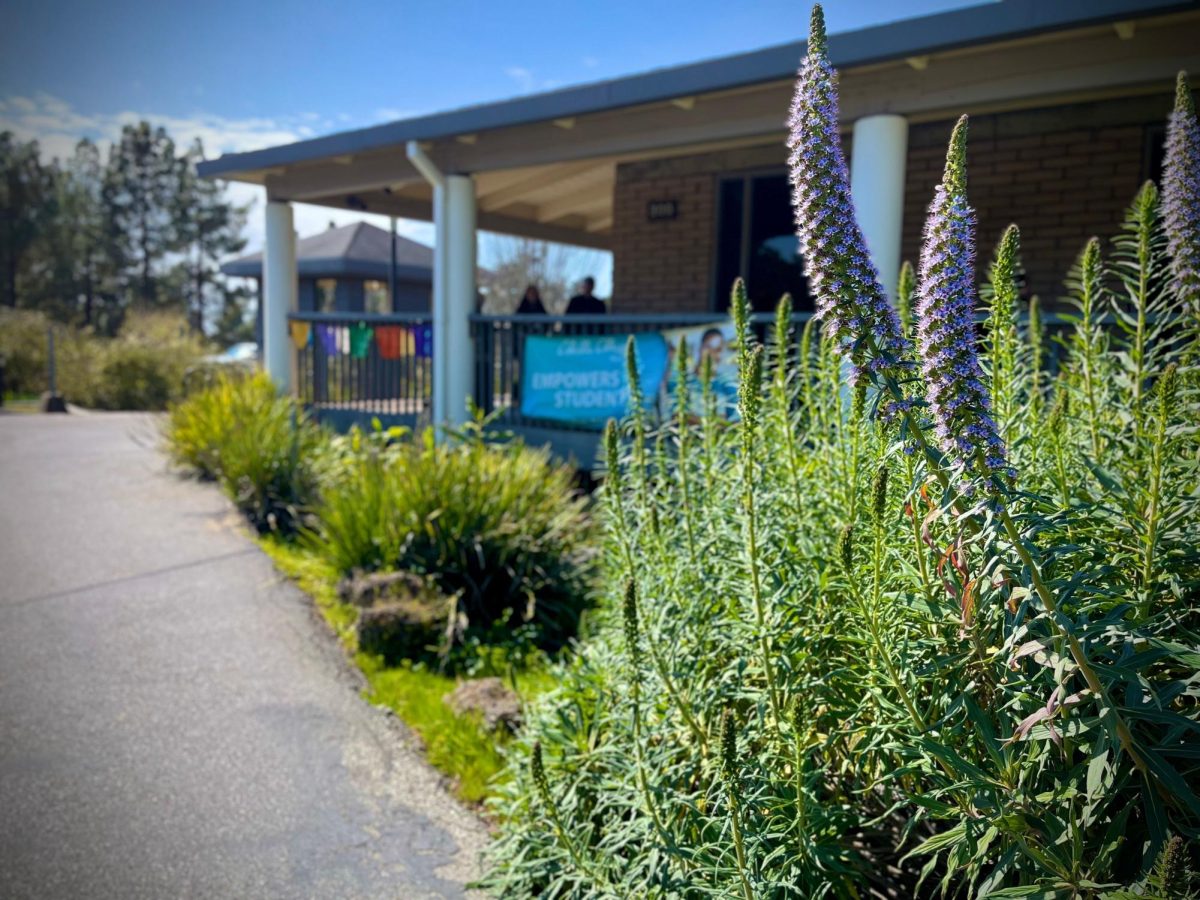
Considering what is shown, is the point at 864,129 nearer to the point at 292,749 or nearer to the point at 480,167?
the point at 480,167

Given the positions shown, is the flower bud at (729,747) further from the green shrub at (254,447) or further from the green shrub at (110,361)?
the green shrub at (110,361)

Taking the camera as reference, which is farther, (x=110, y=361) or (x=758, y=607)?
(x=110, y=361)

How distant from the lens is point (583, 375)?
352 inches

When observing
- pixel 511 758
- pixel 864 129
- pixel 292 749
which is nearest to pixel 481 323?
pixel 864 129

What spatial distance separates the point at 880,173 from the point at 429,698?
504cm

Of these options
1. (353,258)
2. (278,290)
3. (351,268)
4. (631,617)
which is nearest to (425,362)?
(278,290)

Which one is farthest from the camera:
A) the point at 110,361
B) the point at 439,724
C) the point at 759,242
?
the point at 110,361

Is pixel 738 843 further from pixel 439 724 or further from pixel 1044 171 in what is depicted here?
pixel 1044 171

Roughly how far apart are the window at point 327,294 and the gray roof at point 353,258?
4.70ft

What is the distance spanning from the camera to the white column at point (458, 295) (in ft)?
32.5

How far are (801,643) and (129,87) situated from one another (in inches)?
996

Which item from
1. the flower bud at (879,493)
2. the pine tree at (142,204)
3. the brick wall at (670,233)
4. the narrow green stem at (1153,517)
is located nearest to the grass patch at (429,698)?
the flower bud at (879,493)

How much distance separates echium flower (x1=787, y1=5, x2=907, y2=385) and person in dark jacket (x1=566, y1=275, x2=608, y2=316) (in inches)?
369

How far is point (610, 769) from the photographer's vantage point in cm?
275
